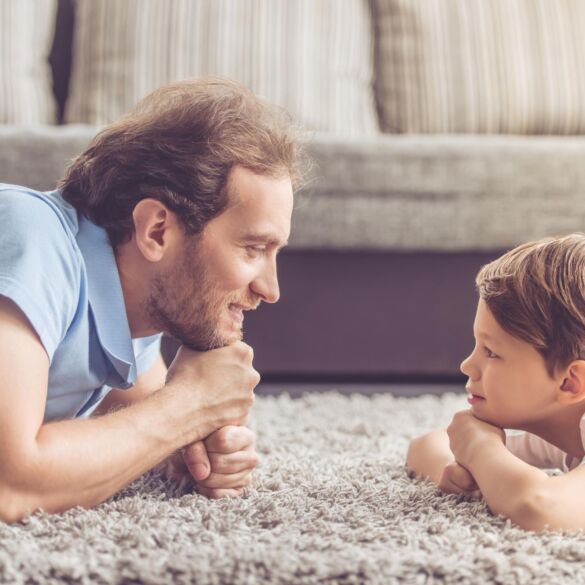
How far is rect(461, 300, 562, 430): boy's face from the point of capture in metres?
1.06

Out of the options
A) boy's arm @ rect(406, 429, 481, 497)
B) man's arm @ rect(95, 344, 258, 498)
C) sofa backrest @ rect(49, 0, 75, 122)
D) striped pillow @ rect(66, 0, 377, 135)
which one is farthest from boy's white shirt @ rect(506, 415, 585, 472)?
sofa backrest @ rect(49, 0, 75, 122)

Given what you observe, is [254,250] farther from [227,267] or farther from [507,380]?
[507,380]

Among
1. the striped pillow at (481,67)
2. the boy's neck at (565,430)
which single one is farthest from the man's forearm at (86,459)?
the striped pillow at (481,67)

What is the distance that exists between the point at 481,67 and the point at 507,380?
126 centimetres

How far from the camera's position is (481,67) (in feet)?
7.00

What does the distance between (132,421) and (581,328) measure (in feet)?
1.71

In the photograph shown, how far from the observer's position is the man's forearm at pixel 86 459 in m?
0.89

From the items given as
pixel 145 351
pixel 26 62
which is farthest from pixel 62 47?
pixel 145 351

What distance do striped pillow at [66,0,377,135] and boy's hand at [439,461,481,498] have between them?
1.15 metres

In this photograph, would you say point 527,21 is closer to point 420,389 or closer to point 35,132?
point 420,389

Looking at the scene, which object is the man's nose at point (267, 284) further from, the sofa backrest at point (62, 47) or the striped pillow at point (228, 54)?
the sofa backrest at point (62, 47)

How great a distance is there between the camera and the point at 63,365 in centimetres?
103

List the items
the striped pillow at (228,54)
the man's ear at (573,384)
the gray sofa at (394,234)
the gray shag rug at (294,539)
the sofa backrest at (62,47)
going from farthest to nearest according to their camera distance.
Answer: the sofa backrest at (62,47) → the striped pillow at (228,54) → the gray sofa at (394,234) → the man's ear at (573,384) → the gray shag rug at (294,539)

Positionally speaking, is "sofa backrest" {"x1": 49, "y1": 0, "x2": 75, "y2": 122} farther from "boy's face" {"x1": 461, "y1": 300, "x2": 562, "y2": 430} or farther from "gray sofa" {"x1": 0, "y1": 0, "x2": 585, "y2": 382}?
"boy's face" {"x1": 461, "y1": 300, "x2": 562, "y2": 430}
